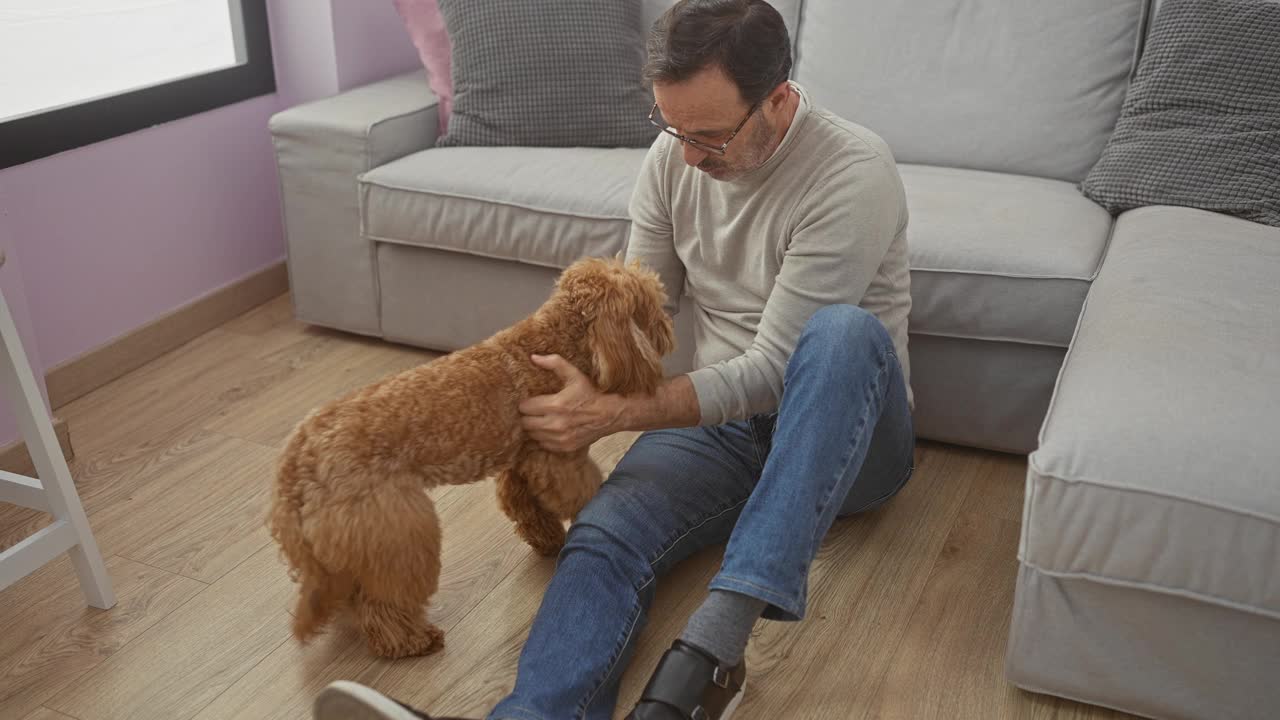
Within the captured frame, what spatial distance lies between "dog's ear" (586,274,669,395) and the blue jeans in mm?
197

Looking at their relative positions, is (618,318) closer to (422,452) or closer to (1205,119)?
(422,452)

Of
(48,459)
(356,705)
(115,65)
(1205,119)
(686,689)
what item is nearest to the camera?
(356,705)

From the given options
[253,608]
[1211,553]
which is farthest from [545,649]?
[1211,553]

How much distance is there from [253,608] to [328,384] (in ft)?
2.85

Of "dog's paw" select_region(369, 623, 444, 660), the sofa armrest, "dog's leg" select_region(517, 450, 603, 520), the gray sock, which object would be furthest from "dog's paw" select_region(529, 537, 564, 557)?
the sofa armrest

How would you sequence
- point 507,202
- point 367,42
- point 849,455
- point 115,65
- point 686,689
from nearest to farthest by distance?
point 686,689 → point 849,455 → point 507,202 → point 115,65 → point 367,42

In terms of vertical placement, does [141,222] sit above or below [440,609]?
above

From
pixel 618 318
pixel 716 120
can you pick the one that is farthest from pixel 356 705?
pixel 716 120

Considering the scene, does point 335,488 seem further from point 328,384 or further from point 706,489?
point 328,384

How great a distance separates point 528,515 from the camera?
1.81 metres

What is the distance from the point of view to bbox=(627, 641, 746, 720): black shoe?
132cm

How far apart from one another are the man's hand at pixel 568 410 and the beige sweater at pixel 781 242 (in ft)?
0.48

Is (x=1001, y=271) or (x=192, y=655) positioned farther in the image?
(x=1001, y=271)

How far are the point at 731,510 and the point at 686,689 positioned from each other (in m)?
0.44
